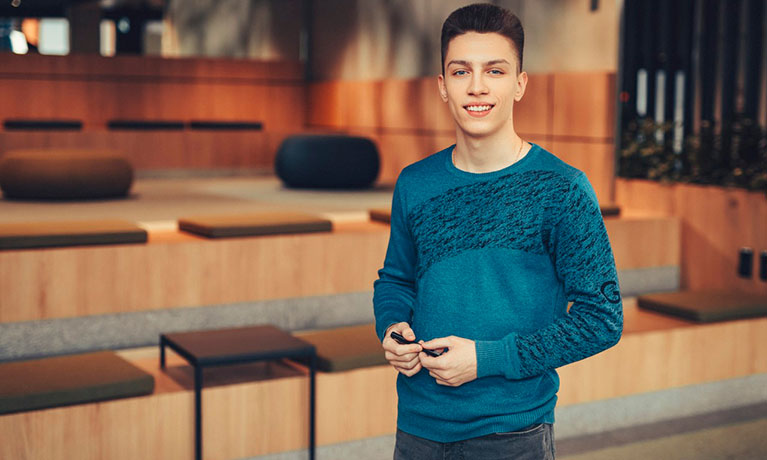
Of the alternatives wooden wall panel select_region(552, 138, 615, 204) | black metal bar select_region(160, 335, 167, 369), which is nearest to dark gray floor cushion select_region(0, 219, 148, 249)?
black metal bar select_region(160, 335, 167, 369)

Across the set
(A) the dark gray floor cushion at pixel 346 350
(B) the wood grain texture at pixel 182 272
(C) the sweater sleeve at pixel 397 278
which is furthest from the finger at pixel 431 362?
(B) the wood grain texture at pixel 182 272

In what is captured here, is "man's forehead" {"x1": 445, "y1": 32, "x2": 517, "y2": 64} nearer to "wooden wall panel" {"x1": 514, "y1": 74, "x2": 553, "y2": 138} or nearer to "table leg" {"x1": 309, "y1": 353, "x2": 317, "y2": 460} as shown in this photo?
"table leg" {"x1": 309, "y1": 353, "x2": 317, "y2": 460}

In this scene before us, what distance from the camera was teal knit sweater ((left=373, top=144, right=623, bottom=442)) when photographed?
1.43 metres

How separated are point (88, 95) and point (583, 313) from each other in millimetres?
9084

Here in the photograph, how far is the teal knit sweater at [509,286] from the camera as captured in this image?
143 cm

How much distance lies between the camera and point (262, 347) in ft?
10.5

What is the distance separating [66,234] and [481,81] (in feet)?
9.80

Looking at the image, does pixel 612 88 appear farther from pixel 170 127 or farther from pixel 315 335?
pixel 170 127

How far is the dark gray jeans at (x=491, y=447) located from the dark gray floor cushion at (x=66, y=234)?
2.85 m

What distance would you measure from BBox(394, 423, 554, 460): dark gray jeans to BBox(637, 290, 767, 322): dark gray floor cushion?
310 centimetres

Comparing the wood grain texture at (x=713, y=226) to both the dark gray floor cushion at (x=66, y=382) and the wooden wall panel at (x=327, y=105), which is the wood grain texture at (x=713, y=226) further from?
the wooden wall panel at (x=327, y=105)

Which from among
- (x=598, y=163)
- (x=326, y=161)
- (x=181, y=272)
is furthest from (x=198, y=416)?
(x=326, y=161)

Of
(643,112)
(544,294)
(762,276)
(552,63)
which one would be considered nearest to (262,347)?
(544,294)

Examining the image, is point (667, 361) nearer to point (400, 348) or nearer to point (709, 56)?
point (709, 56)
